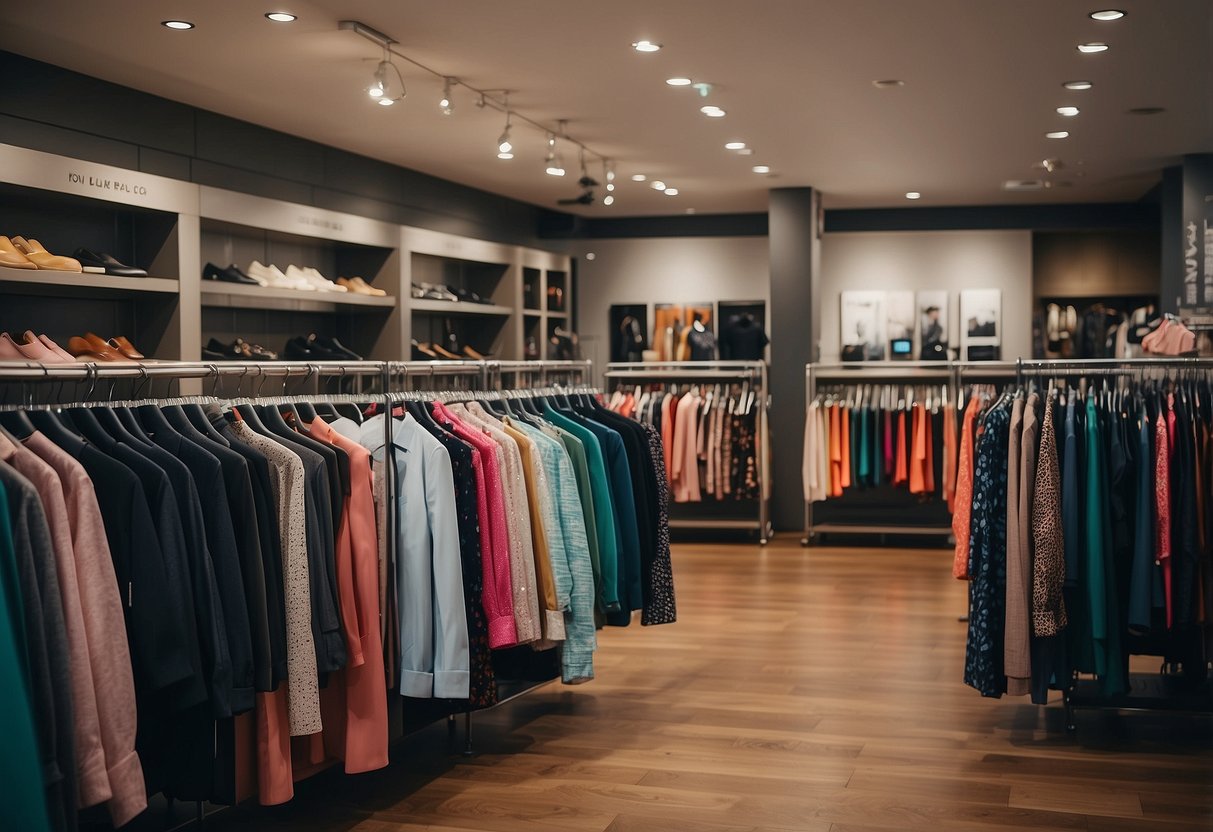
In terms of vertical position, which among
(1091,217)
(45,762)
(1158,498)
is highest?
(1091,217)

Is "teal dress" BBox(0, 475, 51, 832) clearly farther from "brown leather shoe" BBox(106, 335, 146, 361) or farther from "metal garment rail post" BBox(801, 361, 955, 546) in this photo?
"metal garment rail post" BBox(801, 361, 955, 546)

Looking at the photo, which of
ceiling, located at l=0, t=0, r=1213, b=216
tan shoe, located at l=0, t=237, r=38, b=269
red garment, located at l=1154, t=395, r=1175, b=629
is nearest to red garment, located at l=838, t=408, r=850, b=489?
ceiling, located at l=0, t=0, r=1213, b=216

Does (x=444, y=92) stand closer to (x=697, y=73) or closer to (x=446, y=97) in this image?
(x=446, y=97)

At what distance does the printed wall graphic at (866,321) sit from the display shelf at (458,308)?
11.1ft

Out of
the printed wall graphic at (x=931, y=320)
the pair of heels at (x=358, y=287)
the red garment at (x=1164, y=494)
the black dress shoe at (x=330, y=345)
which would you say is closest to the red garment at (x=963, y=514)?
the red garment at (x=1164, y=494)

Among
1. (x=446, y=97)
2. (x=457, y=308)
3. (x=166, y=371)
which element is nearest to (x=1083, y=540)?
(x=166, y=371)

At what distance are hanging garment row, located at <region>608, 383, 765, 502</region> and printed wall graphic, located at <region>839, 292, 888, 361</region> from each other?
2676mm

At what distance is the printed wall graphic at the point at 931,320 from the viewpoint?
1181 cm

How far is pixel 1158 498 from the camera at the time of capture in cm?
442

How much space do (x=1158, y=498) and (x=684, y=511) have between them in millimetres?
6314

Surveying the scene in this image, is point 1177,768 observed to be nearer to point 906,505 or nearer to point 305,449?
point 305,449

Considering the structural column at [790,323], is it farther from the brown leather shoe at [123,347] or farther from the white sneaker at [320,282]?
the brown leather shoe at [123,347]

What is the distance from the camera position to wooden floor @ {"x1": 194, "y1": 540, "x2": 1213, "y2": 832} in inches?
152

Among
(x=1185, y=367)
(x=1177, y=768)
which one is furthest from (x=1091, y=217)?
(x=1177, y=768)
